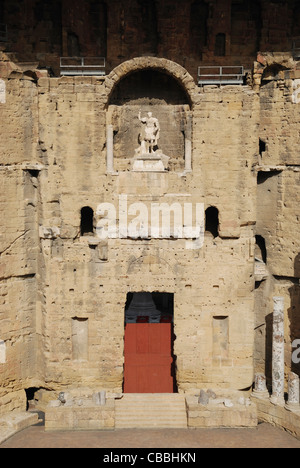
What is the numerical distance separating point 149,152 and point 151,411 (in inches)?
312

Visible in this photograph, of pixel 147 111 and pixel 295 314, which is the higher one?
pixel 147 111

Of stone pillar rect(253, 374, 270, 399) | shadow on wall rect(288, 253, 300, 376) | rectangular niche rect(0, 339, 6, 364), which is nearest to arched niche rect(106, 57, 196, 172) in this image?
shadow on wall rect(288, 253, 300, 376)

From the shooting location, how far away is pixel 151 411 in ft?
59.6

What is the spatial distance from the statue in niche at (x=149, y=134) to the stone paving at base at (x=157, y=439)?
848cm

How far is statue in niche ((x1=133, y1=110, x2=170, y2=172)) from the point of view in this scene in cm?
1848

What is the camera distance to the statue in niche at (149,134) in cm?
1870

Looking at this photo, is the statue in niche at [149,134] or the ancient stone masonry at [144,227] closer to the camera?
the ancient stone masonry at [144,227]

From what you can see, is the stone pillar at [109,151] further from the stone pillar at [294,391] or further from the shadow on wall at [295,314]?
the stone pillar at [294,391]

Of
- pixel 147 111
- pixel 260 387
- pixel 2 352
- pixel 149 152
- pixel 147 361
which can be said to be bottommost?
pixel 260 387

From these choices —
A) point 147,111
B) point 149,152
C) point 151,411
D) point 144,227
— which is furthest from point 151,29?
point 151,411

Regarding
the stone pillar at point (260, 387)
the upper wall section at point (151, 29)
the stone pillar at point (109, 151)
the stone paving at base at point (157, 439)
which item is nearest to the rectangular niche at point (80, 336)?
the stone paving at base at point (157, 439)

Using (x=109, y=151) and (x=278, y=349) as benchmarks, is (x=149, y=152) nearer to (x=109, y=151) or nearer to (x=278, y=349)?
(x=109, y=151)

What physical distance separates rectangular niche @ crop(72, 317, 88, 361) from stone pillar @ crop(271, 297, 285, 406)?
5.91 m

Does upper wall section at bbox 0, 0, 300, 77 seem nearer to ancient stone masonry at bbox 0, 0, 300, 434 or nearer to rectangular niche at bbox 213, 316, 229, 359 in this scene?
ancient stone masonry at bbox 0, 0, 300, 434
